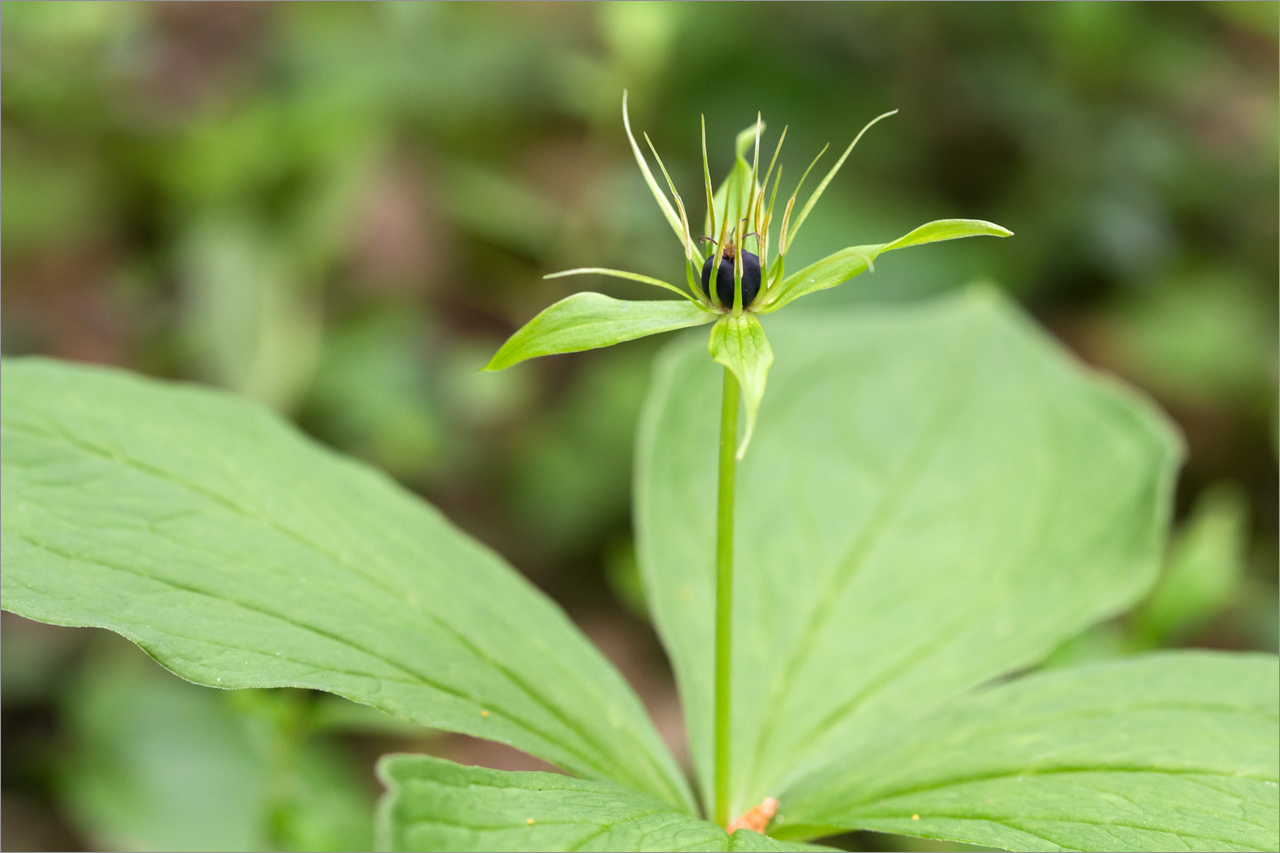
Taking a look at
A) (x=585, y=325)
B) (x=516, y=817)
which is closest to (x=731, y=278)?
(x=585, y=325)

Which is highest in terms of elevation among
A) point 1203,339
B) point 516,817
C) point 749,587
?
point 1203,339

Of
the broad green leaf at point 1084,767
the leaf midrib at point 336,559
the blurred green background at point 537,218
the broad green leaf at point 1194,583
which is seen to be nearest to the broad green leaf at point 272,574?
the leaf midrib at point 336,559

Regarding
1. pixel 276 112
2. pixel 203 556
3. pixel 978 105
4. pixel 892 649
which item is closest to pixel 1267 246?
pixel 978 105

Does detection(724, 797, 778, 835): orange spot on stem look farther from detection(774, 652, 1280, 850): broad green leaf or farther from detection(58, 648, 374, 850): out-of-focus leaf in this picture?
detection(58, 648, 374, 850): out-of-focus leaf

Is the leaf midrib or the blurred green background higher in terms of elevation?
the blurred green background

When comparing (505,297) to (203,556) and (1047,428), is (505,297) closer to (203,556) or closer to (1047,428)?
(1047,428)

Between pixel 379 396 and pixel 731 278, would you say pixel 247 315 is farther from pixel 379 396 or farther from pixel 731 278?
pixel 731 278

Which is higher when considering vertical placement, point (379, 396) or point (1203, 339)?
point (1203, 339)

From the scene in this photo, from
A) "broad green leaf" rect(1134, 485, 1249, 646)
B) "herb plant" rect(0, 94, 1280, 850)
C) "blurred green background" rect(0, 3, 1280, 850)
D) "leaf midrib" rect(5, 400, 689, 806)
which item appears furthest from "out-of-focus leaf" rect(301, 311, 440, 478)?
"broad green leaf" rect(1134, 485, 1249, 646)
